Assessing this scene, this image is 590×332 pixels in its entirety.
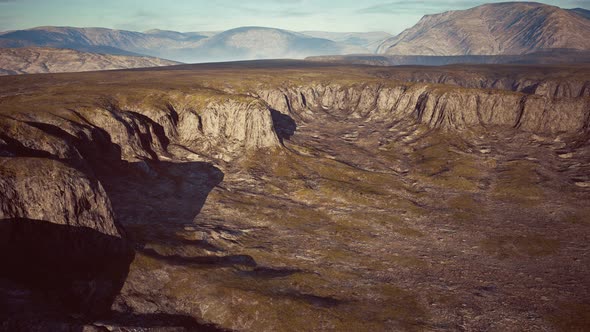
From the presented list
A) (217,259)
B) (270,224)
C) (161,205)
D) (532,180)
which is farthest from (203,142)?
(532,180)

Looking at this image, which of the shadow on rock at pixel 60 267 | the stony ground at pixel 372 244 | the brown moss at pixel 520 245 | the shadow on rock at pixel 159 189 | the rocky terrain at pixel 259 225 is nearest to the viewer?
the shadow on rock at pixel 60 267

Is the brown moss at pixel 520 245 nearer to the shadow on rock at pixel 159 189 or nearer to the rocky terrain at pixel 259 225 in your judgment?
the rocky terrain at pixel 259 225

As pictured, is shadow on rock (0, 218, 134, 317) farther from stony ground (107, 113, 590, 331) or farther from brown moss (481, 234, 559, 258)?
brown moss (481, 234, 559, 258)

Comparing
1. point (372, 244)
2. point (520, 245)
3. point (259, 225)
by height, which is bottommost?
point (372, 244)

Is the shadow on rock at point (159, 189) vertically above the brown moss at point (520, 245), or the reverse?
the shadow on rock at point (159, 189)

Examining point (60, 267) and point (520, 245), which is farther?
point (520, 245)

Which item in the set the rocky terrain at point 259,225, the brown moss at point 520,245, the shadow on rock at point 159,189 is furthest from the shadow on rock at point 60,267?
the brown moss at point 520,245

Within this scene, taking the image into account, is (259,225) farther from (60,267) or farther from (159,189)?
(60,267)

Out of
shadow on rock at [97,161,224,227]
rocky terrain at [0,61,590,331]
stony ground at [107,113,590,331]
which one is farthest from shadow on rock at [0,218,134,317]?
shadow on rock at [97,161,224,227]

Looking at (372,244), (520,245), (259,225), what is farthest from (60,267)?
(520,245)

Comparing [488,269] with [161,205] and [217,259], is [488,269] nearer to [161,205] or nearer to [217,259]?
[217,259]
